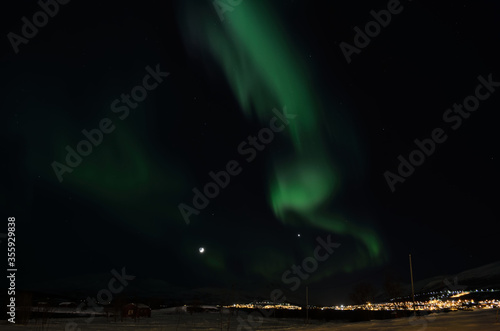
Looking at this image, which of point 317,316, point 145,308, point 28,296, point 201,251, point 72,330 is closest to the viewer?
point 201,251

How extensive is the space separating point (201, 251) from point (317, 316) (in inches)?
3658

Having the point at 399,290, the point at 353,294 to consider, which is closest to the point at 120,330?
the point at 399,290

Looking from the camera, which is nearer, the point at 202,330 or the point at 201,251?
the point at 201,251

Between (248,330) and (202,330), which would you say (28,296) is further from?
(248,330)

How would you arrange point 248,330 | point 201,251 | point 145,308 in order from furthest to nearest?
1. point 145,308
2. point 248,330
3. point 201,251

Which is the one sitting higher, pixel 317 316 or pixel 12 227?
pixel 12 227

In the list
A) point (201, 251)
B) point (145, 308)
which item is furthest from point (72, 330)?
point (145, 308)

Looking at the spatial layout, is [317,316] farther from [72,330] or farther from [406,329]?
[406,329]

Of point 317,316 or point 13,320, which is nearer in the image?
point 13,320

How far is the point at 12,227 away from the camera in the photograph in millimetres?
27766

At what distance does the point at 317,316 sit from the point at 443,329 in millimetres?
96501

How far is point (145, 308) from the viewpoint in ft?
260

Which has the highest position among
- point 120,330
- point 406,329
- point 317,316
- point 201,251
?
point 201,251

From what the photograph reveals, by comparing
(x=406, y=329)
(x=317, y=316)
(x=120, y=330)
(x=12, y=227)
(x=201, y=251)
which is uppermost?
(x=12, y=227)
